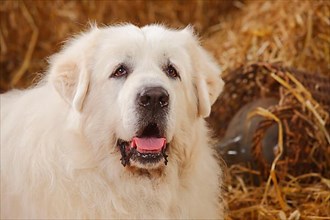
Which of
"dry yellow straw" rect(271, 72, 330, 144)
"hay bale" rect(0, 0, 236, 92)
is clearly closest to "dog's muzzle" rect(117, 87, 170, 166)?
"dry yellow straw" rect(271, 72, 330, 144)

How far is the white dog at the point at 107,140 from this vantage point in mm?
2928

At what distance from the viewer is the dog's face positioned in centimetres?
282

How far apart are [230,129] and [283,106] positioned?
52cm

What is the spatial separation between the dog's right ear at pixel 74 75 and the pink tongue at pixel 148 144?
312 millimetres

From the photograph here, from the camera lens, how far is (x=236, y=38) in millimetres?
5574

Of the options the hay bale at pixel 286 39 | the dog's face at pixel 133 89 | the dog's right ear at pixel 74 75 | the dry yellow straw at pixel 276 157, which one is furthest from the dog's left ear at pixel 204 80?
the hay bale at pixel 286 39

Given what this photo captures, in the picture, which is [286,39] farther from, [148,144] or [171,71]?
[148,144]

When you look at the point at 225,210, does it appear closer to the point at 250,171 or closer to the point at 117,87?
the point at 250,171

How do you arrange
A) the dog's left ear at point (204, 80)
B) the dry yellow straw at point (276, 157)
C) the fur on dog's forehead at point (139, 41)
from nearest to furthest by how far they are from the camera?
1. the fur on dog's forehead at point (139, 41)
2. the dog's left ear at point (204, 80)
3. the dry yellow straw at point (276, 157)

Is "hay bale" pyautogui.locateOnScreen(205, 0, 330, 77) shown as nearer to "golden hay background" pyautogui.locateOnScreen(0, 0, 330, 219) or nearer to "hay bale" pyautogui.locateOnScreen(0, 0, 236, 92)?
"golden hay background" pyautogui.locateOnScreen(0, 0, 330, 219)

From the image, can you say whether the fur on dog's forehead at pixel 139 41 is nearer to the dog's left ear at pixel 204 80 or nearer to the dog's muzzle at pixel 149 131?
the dog's left ear at pixel 204 80

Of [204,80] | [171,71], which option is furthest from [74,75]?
[204,80]

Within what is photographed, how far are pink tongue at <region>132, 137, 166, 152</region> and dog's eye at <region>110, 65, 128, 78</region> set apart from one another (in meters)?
0.31

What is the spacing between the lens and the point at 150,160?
2904mm
